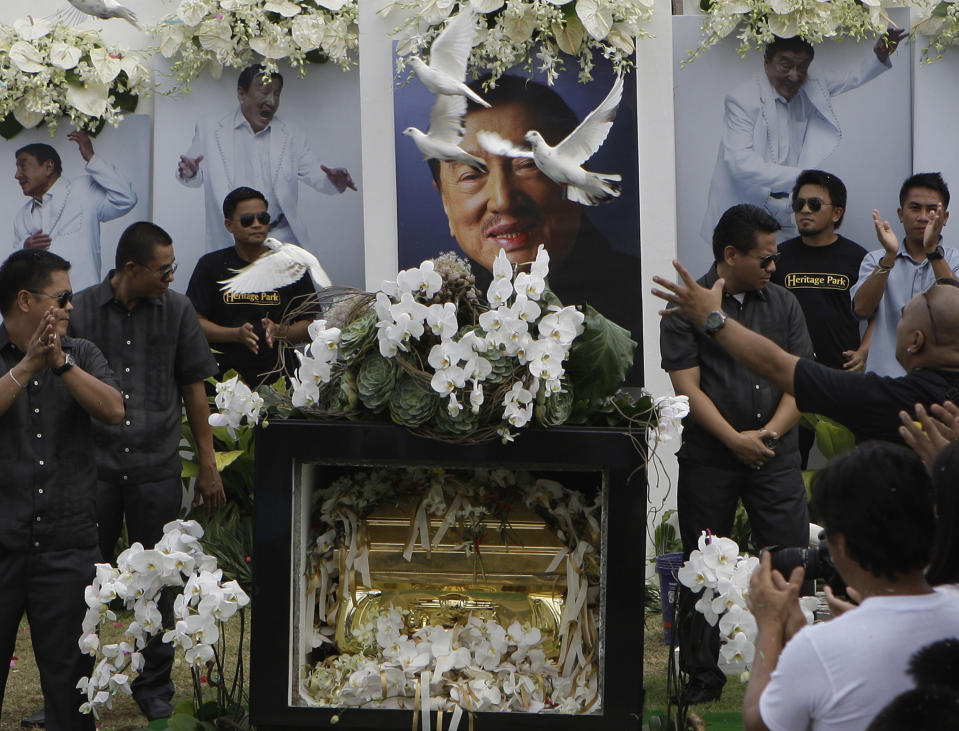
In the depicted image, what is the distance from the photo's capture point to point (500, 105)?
645 centimetres

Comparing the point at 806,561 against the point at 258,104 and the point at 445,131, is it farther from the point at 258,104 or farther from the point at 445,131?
the point at 258,104

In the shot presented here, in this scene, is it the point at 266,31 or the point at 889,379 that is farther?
the point at 266,31

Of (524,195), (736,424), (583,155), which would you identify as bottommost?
(736,424)

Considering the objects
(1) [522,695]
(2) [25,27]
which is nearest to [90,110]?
(2) [25,27]

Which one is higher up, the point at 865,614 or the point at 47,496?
the point at 47,496

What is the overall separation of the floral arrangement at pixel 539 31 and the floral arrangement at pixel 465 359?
350cm

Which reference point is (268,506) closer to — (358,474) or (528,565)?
(358,474)

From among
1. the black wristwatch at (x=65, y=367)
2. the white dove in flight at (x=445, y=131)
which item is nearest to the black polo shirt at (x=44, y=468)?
the black wristwatch at (x=65, y=367)

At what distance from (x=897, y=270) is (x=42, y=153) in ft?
16.3

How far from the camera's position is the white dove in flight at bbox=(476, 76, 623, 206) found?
20.5 ft

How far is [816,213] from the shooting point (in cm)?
653

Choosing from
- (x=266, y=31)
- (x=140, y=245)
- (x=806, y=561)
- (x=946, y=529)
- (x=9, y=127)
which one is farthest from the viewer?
(x=9, y=127)

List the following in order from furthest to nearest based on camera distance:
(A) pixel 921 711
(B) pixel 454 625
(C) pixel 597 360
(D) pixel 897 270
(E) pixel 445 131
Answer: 1. (E) pixel 445 131
2. (D) pixel 897 270
3. (B) pixel 454 625
4. (C) pixel 597 360
5. (A) pixel 921 711

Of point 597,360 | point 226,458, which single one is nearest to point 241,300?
point 226,458
